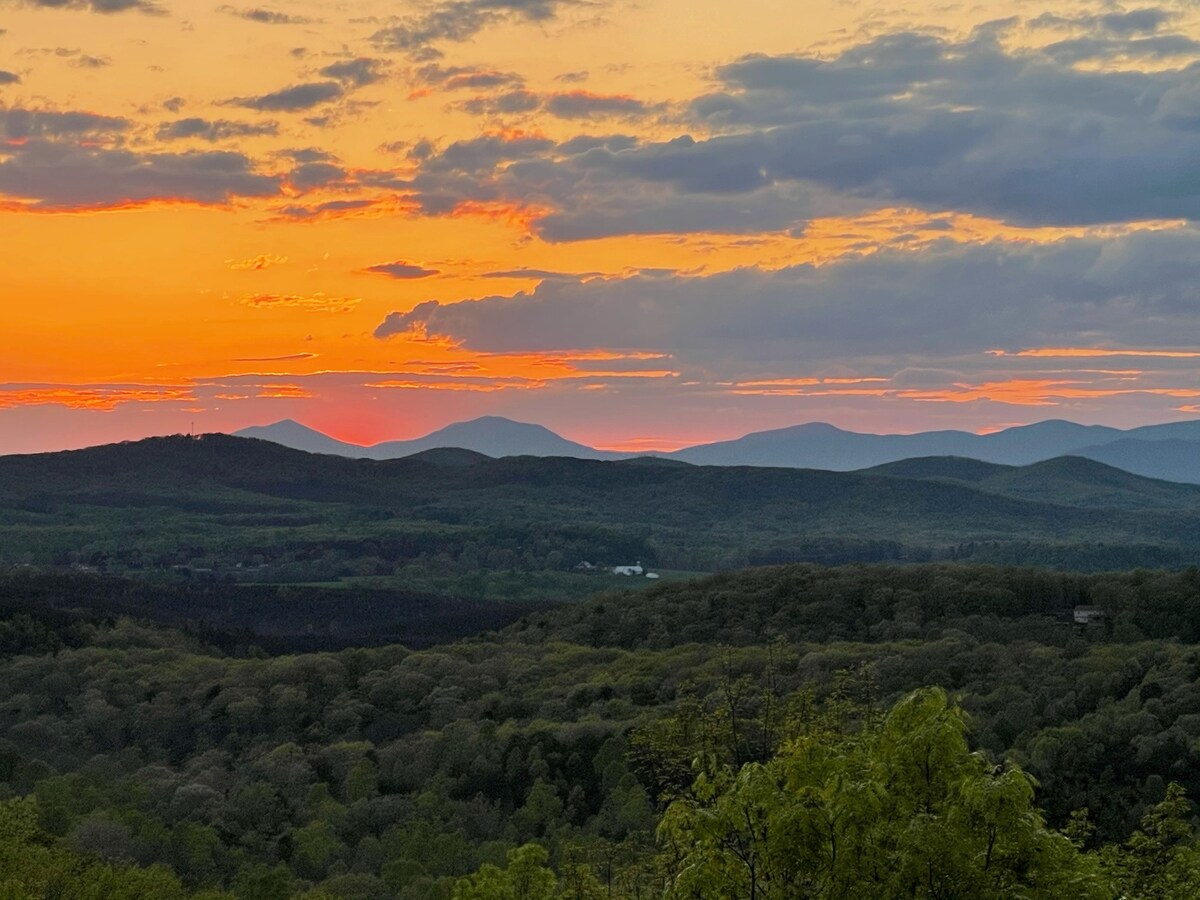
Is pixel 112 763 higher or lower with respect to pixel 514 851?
lower

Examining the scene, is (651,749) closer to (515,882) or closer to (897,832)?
(515,882)

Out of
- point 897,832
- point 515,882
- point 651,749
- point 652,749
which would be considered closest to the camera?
A: point 897,832

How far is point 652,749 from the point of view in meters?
73.9

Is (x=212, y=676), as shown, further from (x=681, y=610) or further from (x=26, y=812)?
(x=26, y=812)

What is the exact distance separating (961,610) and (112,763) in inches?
3574

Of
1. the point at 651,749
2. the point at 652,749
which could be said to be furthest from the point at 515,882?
the point at 651,749

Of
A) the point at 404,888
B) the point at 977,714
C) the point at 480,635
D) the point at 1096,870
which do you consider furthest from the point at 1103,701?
the point at 480,635

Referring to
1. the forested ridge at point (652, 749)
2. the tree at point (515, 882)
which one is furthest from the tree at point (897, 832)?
the tree at point (515, 882)

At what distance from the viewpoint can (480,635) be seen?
194m

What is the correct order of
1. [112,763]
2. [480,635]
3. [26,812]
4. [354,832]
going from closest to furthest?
[26,812] → [354,832] → [112,763] → [480,635]

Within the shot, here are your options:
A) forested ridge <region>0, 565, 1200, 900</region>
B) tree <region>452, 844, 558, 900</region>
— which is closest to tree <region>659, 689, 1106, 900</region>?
forested ridge <region>0, 565, 1200, 900</region>

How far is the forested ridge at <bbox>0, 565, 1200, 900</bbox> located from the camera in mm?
23031

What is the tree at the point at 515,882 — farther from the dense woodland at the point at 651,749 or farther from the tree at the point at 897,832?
the tree at the point at 897,832

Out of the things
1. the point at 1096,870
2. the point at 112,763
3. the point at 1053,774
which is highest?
the point at 1096,870
